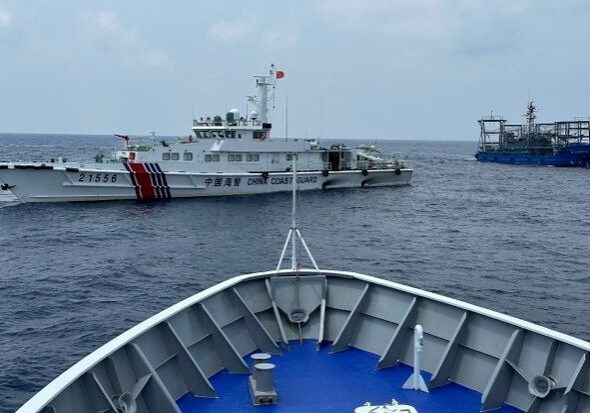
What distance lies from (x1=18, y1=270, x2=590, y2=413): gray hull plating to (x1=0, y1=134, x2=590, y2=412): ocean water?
8971mm

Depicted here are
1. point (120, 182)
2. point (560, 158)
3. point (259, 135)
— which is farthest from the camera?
point (560, 158)

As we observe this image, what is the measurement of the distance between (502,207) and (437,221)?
449 inches

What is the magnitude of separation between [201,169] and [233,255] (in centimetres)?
1820

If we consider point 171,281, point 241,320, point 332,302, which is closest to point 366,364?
point 332,302

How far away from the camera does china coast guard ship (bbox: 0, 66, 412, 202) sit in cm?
4512

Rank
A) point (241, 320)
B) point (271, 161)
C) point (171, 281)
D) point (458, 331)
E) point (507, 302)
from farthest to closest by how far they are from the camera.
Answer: point (271, 161) < point (171, 281) < point (507, 302) < point (241, 320) < point (458, 331)

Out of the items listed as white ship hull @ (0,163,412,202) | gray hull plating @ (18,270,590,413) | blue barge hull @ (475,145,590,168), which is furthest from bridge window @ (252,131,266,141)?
blue barge hull @ (475,145,590,168)

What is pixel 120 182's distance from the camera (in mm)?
46031

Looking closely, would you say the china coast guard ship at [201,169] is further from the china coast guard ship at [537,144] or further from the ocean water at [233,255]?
the china coast guard ship at [537,144]

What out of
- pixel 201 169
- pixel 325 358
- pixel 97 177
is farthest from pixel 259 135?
pixel 325 358

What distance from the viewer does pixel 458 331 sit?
793cm

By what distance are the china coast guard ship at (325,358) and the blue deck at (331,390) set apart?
2 cm

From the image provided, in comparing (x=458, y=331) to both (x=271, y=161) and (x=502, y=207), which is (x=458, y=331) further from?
(x=502, y=207)

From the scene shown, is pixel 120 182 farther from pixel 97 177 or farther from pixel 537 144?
pixel 537 144
